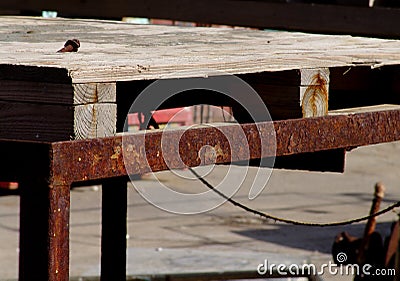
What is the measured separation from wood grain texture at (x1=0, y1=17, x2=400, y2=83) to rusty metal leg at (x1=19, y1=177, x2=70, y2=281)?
0.75 ft

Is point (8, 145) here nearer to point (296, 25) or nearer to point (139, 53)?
point (139, 53)

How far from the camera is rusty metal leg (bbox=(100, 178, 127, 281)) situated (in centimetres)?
404

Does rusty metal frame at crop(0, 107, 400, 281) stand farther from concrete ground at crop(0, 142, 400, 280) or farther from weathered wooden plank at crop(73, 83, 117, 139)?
concrete ground at crop(0, 142, 400, 280)

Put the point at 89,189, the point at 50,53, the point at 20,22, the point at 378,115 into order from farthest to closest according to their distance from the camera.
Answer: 1. the point at 89,189
2. the point at 20,22
3. the point at 378,115
4. the point at 50,53

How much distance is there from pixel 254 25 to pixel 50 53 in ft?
12.2

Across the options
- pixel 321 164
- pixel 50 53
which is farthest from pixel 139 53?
pixel 321 164

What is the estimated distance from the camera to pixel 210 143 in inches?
88.4

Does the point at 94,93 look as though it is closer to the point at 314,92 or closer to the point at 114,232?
the point at 314,92

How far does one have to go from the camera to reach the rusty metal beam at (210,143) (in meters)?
1.96

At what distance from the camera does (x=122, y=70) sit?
207 centimetres

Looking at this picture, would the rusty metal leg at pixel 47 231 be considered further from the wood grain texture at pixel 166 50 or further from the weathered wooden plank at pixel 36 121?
the wood grain texture at pixel 166 50

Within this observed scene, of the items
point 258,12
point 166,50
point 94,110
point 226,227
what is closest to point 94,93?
point 94,110

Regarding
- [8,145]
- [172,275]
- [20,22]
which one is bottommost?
[172,275]

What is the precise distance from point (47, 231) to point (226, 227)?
9.22m
